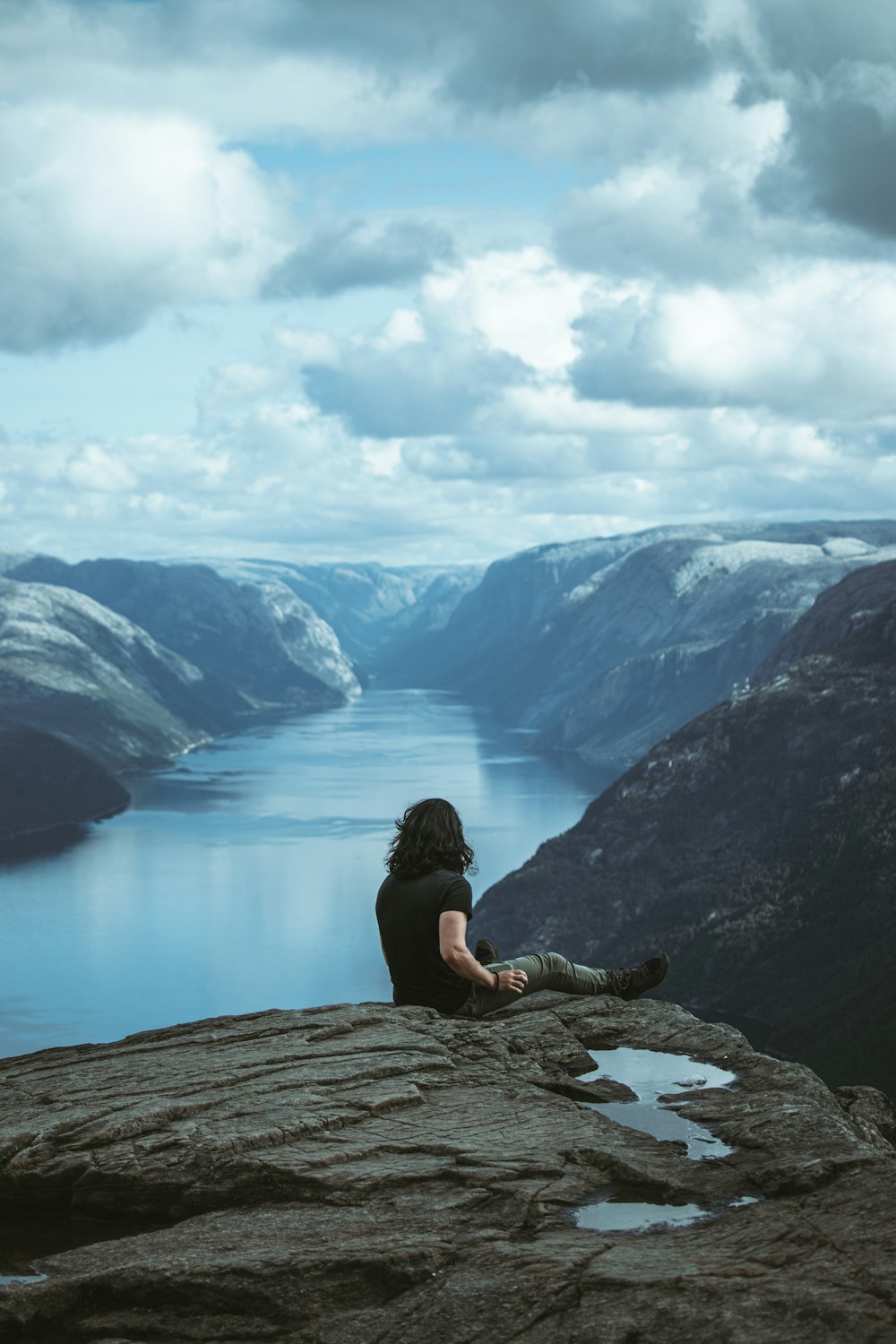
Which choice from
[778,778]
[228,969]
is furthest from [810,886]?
[228,969]

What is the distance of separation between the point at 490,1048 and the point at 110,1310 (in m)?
6.11

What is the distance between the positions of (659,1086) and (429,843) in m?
3.57

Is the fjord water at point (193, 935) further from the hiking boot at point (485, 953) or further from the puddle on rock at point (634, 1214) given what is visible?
the puddle on rock at point (634, 1214)

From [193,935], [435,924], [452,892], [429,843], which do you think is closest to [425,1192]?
[452,892]

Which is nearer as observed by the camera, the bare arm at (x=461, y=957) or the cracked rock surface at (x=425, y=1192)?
the cracked rock surface at (x=425, y=1192)

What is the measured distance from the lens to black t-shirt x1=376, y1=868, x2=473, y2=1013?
15125 millimetres

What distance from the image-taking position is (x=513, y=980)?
1641 cm

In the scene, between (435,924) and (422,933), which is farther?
(422,933)

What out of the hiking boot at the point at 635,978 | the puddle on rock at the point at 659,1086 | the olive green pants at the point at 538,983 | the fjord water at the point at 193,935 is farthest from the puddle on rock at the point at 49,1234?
the fjord water at the point at 193,935

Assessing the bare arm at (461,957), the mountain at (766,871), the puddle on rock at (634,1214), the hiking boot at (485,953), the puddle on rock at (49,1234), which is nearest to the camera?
the puddle on rock at (634,1214)

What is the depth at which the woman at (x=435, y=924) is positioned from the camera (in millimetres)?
15148

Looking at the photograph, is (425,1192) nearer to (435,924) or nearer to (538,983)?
(435,924)

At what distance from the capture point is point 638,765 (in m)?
197

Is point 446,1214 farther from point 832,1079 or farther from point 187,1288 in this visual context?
point 832,1079
